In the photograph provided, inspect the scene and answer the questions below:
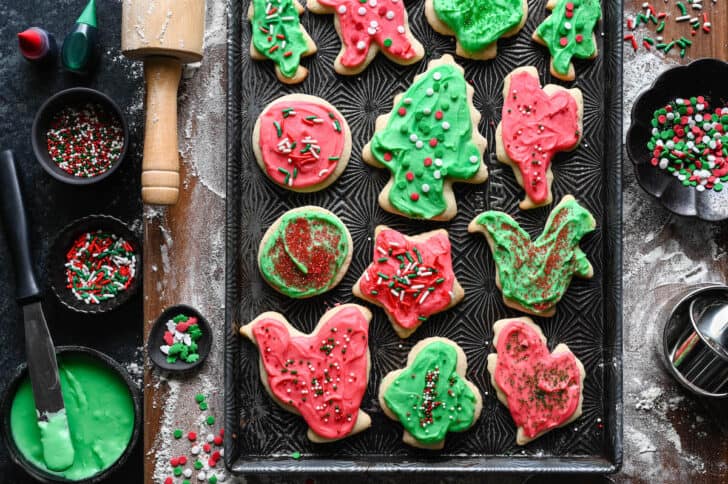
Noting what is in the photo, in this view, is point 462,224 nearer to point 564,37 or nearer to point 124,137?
point 564,37

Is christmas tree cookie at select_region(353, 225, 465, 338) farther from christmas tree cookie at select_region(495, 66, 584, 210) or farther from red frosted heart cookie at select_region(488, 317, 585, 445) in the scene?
christmas tree cookie at select_region(495, 66, 584, 210)

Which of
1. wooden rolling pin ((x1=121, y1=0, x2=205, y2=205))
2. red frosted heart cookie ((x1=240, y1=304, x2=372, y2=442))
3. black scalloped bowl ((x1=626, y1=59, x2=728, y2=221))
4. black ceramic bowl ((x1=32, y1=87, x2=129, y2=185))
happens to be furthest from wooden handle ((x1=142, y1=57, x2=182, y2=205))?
black scalloped bowl ((x1=626, y1=59, x2=728, y2=221))

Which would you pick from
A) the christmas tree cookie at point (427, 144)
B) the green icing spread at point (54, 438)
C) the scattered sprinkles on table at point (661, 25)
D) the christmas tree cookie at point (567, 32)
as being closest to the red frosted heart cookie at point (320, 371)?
the christmas tree cookie at point (427, 144)

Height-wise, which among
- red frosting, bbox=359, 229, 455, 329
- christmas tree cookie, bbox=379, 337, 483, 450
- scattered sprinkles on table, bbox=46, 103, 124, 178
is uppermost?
scattered sprinkles on table, bbox=46, 103, 124, 178

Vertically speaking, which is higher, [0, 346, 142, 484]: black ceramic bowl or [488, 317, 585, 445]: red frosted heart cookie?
[488, 317, 585, 445]: red frosted heart cookie

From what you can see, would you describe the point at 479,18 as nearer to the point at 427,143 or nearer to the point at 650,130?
the point at 427,143

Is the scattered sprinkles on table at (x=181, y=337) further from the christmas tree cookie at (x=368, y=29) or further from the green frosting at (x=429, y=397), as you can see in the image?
the christmas tree cookie at (x=368, y=29)

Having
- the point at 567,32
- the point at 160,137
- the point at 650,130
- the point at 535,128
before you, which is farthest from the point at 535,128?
the point at 160,137
